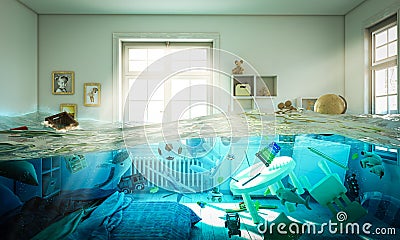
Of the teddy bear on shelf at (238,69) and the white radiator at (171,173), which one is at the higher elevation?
the teddy bear on shelf at (238,69)

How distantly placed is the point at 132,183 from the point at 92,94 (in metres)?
3.34

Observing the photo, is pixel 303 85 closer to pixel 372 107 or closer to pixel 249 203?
pixel 372 107

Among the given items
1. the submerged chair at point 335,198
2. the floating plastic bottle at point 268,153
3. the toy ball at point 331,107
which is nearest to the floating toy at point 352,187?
the submerged chair at point 335,198

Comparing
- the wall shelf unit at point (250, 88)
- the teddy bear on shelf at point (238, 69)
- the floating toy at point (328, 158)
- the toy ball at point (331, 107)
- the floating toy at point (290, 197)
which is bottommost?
the floating toy at point (290, 197)

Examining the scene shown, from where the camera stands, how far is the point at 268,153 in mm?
1749

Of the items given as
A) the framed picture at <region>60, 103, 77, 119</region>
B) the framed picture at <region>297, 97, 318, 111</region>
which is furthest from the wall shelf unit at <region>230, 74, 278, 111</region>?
the framed picture at <region>60, 103, 77, 119</region>

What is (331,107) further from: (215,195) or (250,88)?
(250,88)

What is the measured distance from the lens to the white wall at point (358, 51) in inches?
165

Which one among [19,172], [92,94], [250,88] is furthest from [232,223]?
[92,94]

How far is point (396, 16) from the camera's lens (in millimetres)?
3777

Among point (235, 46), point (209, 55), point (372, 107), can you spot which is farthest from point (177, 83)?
point (372, 107)

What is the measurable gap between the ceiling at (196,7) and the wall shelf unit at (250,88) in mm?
896

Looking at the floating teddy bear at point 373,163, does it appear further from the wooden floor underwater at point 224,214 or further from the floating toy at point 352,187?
the wooden floor underwater at point 224,214

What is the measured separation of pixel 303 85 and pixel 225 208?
3.61 metres
